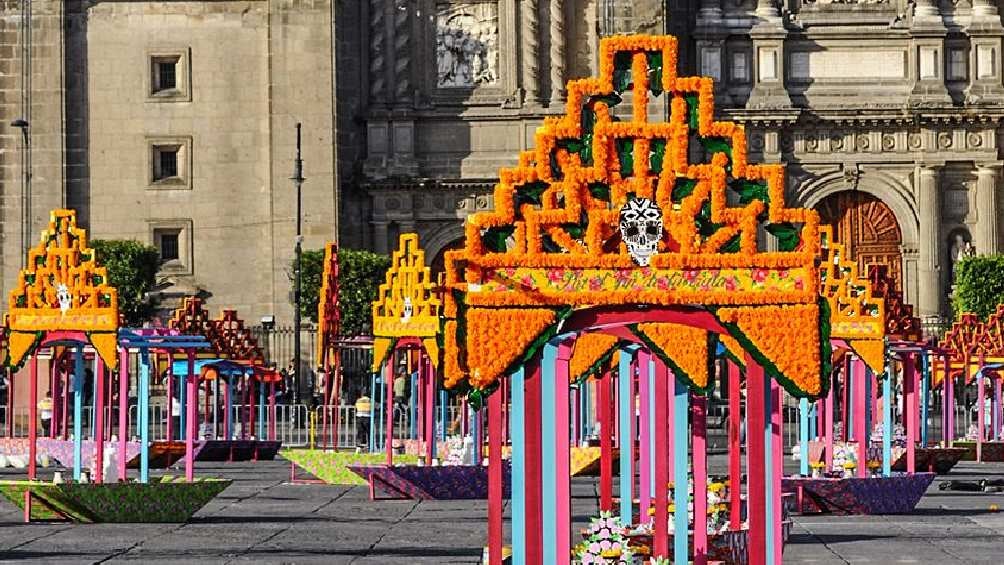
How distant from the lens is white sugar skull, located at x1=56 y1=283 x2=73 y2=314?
3253cm

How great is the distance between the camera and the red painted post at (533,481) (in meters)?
17.3

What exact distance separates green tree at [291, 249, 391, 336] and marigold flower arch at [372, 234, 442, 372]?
2572 cm

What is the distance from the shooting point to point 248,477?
4225 cm

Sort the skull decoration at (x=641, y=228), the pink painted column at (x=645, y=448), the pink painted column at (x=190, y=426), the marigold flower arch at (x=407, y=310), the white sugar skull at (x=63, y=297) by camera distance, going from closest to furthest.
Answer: the skull decoration at (x=641, y=228), the pink painted column at (x=645, y=448), the pink painted column at (x=190, y=426), the white sugar skull at (x=63, y=297), the marigold flower arch at (x=407, y=310)

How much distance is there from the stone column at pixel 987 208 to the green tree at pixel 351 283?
16.4m

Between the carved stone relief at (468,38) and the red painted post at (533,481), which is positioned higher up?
the carved stone relief at (468,38)

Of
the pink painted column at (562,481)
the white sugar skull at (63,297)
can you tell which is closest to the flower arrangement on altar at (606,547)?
the pink painted column at (562,481)

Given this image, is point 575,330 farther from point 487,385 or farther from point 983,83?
point 983,83

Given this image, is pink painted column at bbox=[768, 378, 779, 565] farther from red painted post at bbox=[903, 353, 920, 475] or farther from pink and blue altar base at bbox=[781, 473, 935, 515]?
red painted post at bbox=[903, 353, 920, 475]

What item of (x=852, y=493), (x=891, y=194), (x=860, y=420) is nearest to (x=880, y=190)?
(x=891, y=194)

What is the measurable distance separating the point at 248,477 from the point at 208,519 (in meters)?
10.4

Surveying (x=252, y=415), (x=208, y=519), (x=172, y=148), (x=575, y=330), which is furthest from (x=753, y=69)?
(x=575, y=330)

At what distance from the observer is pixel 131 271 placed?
2606 inches

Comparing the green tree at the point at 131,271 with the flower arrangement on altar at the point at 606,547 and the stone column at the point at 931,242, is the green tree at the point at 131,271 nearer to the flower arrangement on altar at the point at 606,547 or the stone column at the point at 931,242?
the stone column at the point at 931,242
